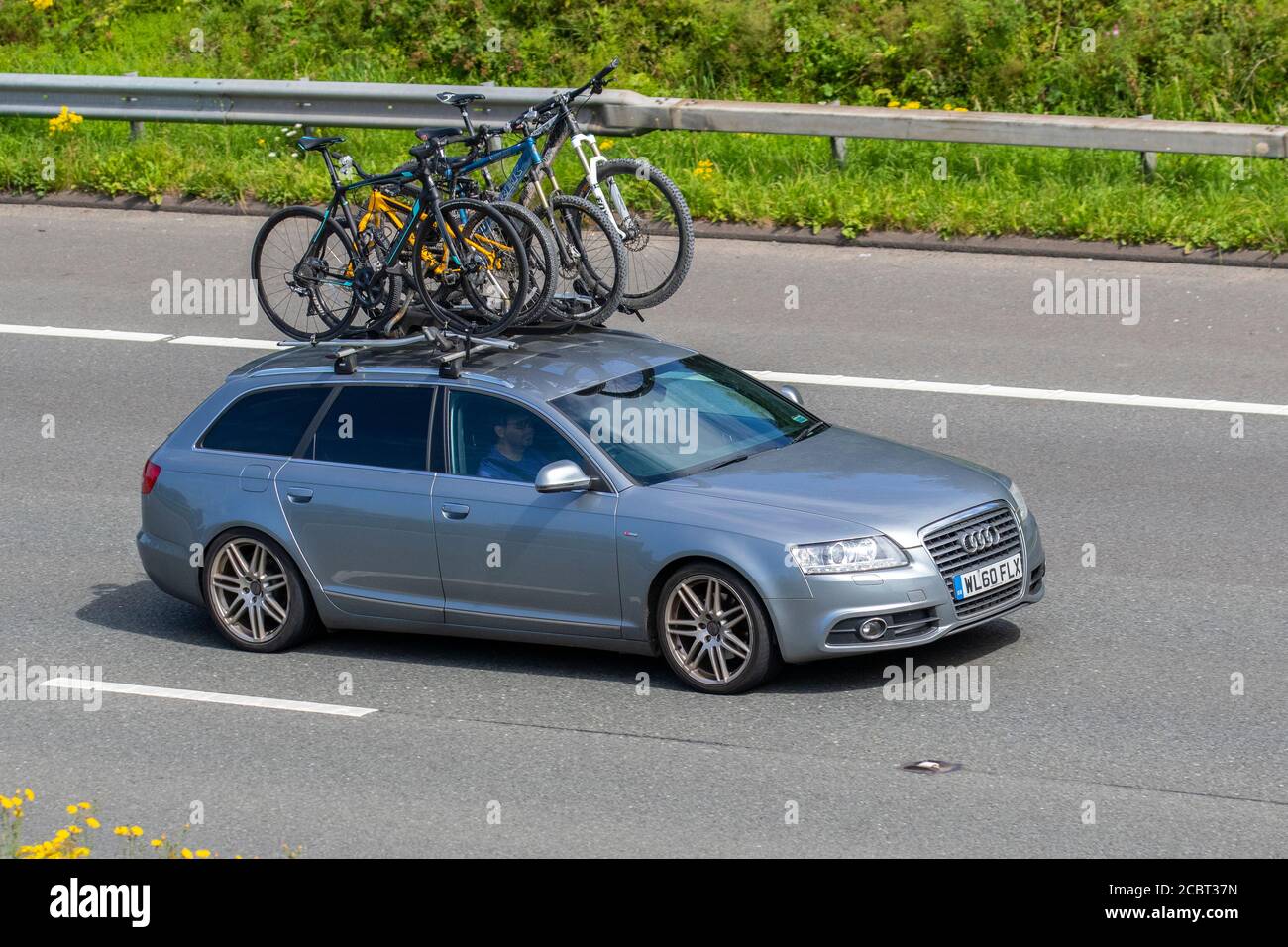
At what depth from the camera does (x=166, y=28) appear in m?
23.1

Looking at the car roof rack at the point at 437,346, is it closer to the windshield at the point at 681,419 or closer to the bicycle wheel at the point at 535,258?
the bicycle wheel at the point at 535,258

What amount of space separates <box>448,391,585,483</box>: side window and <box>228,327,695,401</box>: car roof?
0.11 m

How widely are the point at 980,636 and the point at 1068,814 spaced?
2.21m

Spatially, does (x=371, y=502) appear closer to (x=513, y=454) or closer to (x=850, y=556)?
(x=513, y=454)

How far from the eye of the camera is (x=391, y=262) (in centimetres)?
1164

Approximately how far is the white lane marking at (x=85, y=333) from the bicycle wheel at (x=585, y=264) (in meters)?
5.26

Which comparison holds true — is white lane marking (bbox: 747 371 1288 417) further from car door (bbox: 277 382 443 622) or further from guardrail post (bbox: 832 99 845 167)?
car door (bbox: 277 382 443 622)

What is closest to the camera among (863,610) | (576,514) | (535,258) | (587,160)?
(863,610)

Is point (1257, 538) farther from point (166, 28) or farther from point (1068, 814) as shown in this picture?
point (166, 28)

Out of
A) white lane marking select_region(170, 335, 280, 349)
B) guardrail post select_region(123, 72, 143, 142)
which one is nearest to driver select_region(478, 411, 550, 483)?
white lane marking select_region(170, 335, 280, 349)

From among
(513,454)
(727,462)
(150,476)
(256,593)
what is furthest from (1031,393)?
(150,476)

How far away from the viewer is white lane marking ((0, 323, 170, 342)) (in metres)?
15.8

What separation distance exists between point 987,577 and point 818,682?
92 cm

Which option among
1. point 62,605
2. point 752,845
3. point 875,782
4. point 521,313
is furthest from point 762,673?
point 62,605
